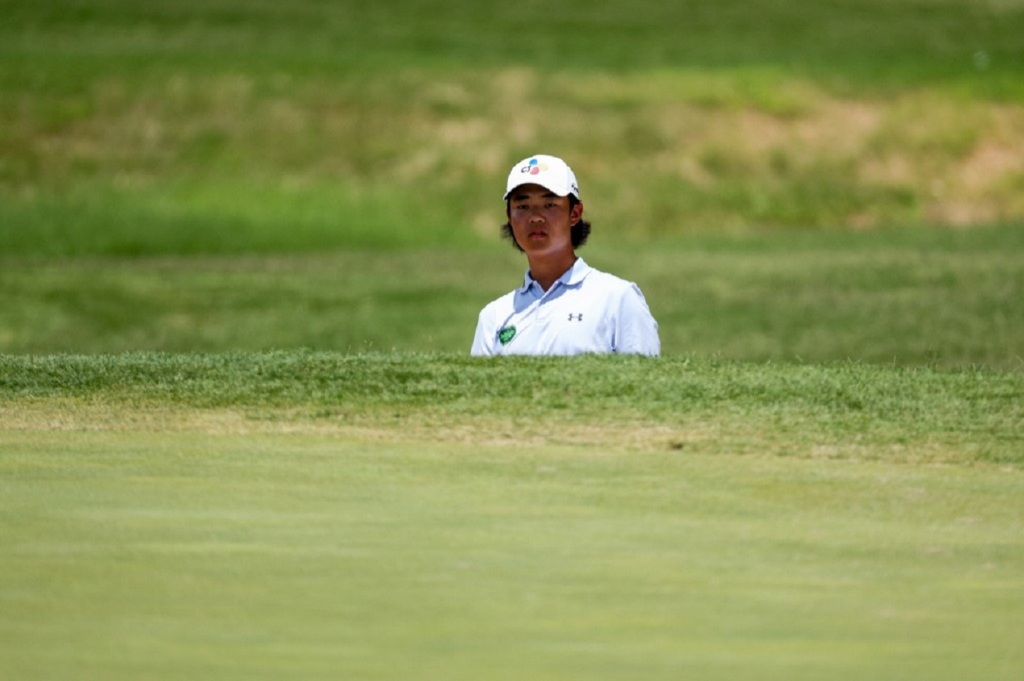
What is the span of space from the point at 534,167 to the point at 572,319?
611mm

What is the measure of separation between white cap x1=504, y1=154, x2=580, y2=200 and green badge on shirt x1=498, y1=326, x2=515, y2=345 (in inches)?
22.5

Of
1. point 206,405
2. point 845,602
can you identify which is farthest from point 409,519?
point 206,405

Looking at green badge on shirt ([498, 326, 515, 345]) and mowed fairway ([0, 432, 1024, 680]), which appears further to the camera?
green badge on shirt ([498, 326, 515, 345])

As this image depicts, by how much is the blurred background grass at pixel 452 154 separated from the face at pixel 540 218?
14632mm

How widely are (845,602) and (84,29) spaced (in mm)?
44957

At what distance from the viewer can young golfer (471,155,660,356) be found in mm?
8055

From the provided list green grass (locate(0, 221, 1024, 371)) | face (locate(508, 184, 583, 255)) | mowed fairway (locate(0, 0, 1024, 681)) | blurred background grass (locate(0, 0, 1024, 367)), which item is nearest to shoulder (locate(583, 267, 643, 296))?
face (locate(508, 184, 583, 255))

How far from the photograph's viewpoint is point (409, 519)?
16.6 ft

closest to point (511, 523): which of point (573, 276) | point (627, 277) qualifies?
point (573, 276)

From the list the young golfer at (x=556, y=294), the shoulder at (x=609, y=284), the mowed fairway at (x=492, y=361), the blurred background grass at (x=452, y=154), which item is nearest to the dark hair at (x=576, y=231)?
the young golfer at (x=556, y=294)

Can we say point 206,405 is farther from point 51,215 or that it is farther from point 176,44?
point 176,44

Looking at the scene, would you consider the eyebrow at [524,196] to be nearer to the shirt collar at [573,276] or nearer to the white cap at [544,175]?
the white cap at [544,175]

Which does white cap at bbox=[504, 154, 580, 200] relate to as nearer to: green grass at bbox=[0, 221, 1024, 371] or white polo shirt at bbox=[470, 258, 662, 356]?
white polo shirt at bbox=[470, 258, 662, 356]

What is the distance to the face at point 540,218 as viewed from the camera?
809 centimetres
